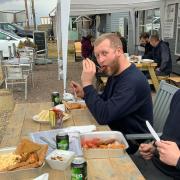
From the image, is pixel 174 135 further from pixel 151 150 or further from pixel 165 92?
pixel 165 92

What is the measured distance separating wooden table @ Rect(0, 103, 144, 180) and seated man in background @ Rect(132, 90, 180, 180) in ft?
0.62

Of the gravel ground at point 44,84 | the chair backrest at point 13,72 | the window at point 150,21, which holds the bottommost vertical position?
the gravel ground at point 44,84

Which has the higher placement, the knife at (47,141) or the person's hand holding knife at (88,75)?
the person's hand holding knife at (88,75)

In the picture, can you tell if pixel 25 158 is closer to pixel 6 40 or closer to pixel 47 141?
pixel 47 141

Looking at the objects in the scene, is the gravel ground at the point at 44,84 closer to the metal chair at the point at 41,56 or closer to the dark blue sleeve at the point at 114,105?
the metal chair at the point at 41,56

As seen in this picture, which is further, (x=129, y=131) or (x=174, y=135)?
(x=129, y=131)

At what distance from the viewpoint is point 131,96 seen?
8.32 ft

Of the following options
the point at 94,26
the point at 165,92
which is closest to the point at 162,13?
the point at 165,92

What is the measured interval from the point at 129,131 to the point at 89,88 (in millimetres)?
497

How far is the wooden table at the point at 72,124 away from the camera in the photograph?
1.74 meters

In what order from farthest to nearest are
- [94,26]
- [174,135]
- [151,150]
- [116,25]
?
[94,26] → [116,25] → [151,150] → [174,135]

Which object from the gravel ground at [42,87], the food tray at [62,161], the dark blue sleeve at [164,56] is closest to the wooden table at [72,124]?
the food tray at [62,161]

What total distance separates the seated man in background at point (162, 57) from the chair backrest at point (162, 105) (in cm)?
439

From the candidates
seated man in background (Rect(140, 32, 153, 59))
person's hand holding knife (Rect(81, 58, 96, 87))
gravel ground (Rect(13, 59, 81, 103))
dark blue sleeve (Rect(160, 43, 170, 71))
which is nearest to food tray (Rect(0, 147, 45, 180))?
person's hand holding knife (Rect(81, 58, 96, 87))
